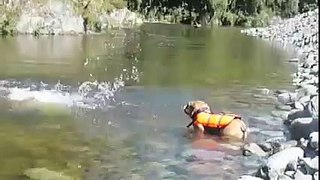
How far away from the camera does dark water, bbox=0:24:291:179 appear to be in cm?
917

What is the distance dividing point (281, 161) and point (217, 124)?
2849 mm

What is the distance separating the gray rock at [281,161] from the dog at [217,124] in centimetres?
236

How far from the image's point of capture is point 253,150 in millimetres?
9883

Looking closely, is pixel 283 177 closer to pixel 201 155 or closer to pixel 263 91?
pixel 201 155

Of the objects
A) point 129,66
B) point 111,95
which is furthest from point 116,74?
point 111,95

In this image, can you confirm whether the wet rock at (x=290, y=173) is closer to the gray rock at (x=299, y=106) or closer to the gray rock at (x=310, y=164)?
the gray rock at (x=310, y=164)

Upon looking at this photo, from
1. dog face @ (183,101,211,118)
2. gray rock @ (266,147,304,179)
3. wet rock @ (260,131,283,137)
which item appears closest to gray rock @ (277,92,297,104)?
wet rock @ (260,131,283,137)

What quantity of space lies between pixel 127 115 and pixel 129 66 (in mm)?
8182

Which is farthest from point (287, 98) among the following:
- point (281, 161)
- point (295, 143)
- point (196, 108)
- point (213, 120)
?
point (281, 161)

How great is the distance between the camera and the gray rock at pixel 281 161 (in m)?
7.99

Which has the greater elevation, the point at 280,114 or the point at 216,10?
the point at 216,10

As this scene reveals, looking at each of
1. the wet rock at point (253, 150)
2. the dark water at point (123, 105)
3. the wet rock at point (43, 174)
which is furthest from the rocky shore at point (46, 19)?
the wet rock at point (43, 174)

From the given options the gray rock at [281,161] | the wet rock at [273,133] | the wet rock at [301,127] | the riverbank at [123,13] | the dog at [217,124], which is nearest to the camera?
the gray rock at [281,161]

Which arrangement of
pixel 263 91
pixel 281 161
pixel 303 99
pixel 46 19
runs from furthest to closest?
pixel 46 19, pixel 263 91, pixel 303 99, pixel 281 161
